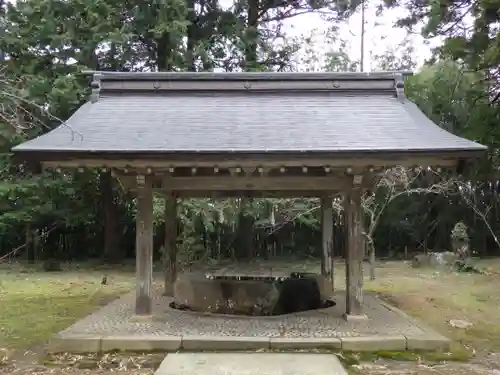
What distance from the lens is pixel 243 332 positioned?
6.38 m

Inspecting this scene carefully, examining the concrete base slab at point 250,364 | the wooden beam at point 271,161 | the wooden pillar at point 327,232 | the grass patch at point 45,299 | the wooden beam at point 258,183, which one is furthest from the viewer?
the wooden pillar at point 327,232

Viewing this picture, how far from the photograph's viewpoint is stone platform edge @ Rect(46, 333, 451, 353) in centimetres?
589

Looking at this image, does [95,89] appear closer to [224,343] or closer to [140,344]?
[140,344]

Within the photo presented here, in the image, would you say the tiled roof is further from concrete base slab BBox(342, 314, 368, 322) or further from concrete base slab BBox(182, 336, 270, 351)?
concrete base slab BBox(342, 314, 368, 322)

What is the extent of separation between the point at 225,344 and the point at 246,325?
0.91 meters

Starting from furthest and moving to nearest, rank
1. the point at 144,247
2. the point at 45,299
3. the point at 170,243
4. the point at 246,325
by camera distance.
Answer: the point at 45,299
the point at 170,243
the point at 144,247
the point at 246,325

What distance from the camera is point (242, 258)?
1788cm

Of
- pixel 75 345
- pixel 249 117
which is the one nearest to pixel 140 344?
pixel 75 345

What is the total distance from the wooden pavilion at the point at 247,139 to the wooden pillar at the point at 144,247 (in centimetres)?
1

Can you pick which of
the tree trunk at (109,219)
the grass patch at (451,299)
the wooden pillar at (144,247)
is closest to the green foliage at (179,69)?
the tree trunk at (109,219)

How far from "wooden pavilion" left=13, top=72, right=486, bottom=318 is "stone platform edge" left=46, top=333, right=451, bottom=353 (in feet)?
3.51

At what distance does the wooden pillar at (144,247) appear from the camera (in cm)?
693

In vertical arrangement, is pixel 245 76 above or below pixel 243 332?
above

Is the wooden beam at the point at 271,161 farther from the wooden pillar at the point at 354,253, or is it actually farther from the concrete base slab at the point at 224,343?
the concrete base slab at the point at 224,343
